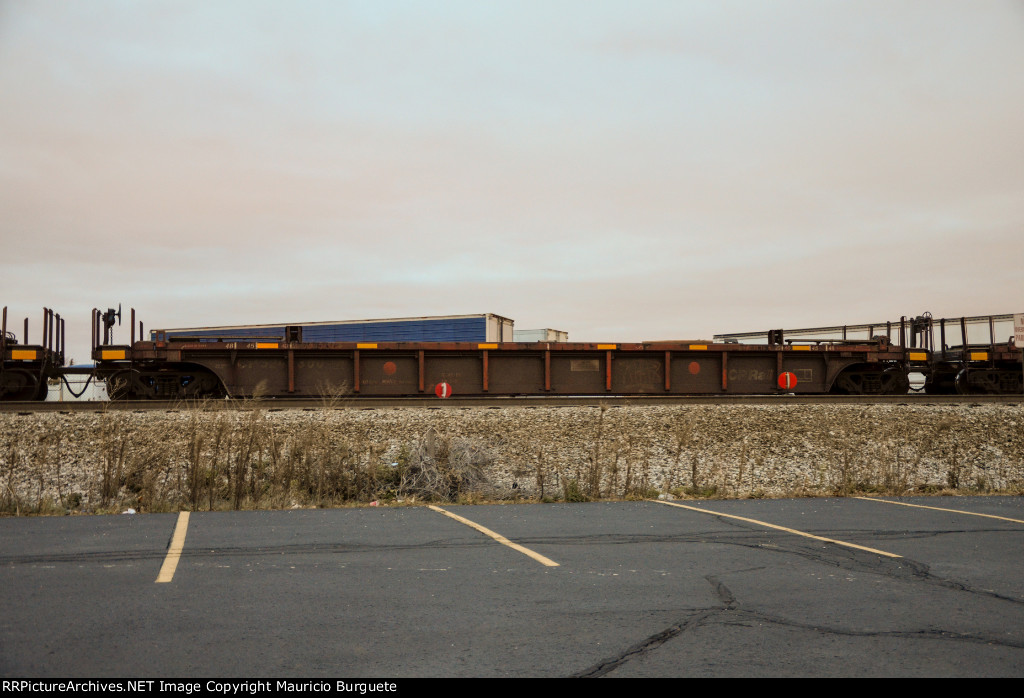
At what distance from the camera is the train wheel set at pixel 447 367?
1913 centimetres

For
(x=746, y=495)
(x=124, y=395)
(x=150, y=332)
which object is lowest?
(x=746, y=495)

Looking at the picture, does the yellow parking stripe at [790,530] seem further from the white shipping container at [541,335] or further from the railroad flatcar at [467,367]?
the white shipping container at [541,335]

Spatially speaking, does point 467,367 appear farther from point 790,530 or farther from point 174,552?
point 174,552

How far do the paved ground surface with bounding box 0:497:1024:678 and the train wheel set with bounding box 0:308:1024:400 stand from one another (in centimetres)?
1151

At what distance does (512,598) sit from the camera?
16.4 feet

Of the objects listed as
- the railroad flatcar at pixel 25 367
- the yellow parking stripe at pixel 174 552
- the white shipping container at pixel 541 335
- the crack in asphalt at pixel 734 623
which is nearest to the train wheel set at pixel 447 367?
the railroad flatcar at pixel 25 367

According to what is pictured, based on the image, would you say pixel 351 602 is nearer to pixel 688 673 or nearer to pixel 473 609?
pixel 473 609

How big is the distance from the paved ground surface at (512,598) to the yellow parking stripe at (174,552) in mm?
49

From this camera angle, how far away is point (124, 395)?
1917 cm

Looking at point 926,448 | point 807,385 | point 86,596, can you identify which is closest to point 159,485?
point 86,596

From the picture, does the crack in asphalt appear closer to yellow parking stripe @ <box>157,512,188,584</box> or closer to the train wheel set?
yellow parking stripe @ <box>157,512,188,584</box>

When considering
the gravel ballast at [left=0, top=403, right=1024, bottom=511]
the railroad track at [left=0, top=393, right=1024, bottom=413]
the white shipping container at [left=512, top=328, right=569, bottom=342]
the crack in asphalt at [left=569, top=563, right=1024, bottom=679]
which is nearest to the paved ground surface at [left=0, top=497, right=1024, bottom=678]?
the crack in asphalt at [left=569, top=563, right=1024, bottom=679]
